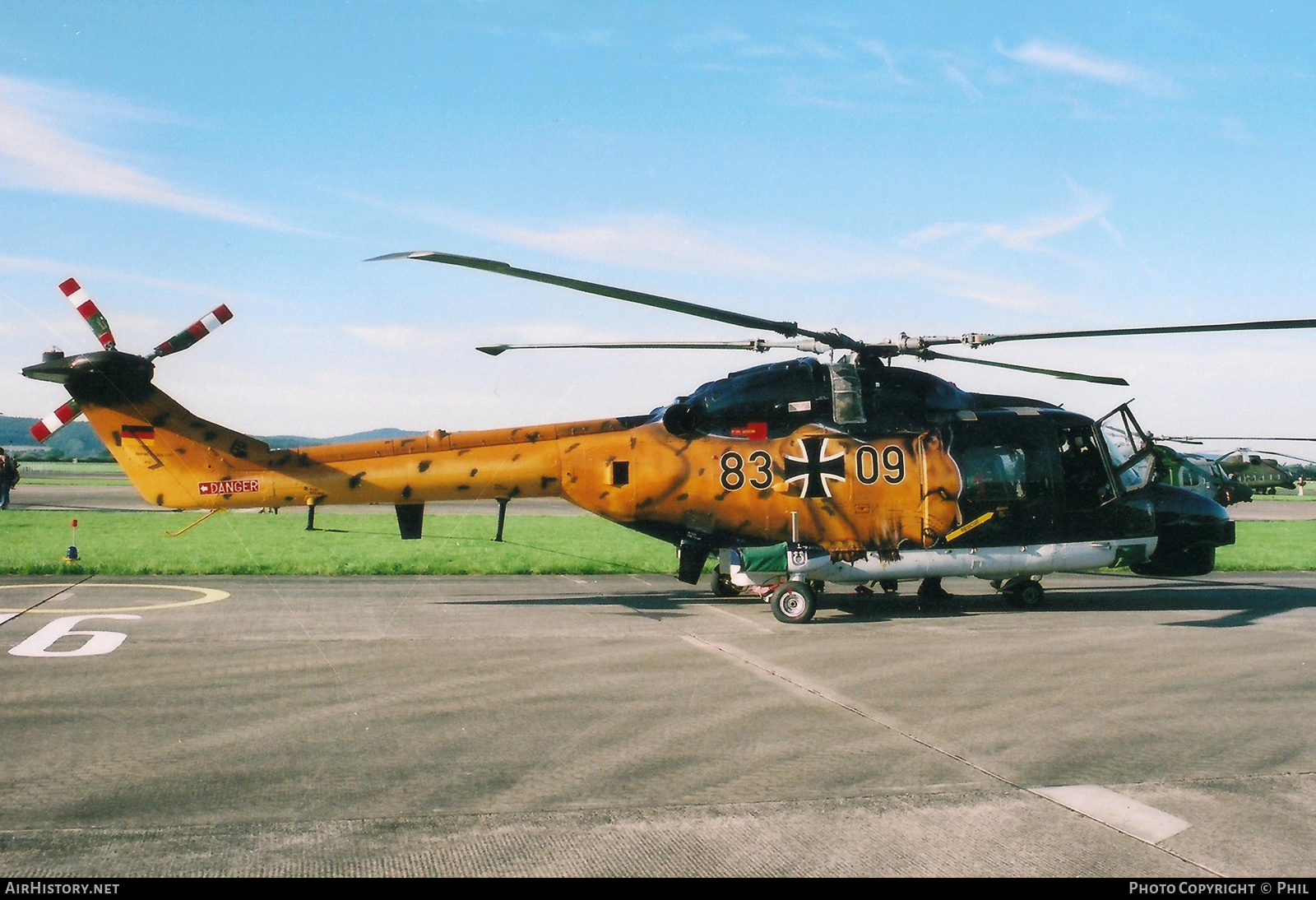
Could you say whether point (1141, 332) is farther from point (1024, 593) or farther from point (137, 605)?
point (137, 605)

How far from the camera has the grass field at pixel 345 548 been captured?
20.1 meters

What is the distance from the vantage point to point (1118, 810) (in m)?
6.29

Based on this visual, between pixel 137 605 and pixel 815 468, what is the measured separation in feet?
33.9

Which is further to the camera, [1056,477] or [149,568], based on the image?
[149,568]

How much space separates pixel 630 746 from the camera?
25.2ft

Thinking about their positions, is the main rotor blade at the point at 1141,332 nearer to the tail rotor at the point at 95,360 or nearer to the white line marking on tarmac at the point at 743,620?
the white line marking on tarmac at the point at 743,620

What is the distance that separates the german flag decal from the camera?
15.2m

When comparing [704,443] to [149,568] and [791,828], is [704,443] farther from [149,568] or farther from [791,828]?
[149,568]

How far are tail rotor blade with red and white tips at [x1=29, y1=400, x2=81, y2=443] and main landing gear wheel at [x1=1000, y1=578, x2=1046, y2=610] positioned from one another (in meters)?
14.8

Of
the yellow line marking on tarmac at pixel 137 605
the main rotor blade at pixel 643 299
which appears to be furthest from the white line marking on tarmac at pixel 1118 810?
the yellow line marking on tarmac at pixel 137 605

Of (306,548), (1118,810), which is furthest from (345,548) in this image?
(1118,810)

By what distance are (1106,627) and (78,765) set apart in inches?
494
